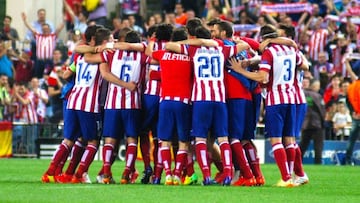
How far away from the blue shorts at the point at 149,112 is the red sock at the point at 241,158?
1.34m

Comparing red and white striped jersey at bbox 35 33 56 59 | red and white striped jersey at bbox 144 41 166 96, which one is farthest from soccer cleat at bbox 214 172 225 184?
red and white striped jersey at bbox 35 33 56 59

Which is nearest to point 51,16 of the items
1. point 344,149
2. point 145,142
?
point 344,149

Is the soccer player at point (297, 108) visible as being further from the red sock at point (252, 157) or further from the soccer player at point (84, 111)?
the soccer player at point (84, 111)

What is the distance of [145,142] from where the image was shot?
20578 millimetres

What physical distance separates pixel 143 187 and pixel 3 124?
14.6 metres

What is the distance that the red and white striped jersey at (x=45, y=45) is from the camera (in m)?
36.3

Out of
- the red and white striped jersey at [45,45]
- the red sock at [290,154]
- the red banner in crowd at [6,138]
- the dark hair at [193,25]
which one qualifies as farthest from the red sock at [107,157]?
the red and white striped jersey at [45,45]

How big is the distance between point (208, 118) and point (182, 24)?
16.2m

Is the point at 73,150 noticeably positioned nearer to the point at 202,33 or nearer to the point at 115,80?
the point at 115,80

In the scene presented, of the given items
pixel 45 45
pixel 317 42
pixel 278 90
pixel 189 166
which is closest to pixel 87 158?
pixel 189 166

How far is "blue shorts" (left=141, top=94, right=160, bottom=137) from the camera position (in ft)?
65.8

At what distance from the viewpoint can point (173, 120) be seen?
19.5 metres

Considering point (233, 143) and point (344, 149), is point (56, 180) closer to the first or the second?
point (233, 143)

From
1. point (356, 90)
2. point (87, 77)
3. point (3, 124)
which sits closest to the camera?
point (87, 77)
